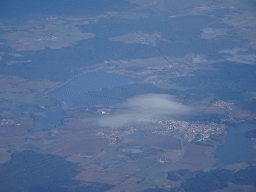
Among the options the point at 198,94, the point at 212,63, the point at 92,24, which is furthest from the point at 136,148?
the point at 92,24

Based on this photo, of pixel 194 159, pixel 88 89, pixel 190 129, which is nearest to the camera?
pixel 194 159

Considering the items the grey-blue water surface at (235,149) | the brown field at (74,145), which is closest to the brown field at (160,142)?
the brown field at (74,145)

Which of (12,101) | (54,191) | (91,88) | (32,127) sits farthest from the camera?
(91,88)

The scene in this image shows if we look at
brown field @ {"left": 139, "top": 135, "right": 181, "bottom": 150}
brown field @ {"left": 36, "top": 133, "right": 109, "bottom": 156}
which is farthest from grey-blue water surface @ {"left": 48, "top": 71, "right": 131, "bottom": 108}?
brown field @ {"left": 139, "top": 135, "right": 181, "bottom": 150}

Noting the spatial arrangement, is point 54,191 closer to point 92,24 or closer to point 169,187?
point 169,187

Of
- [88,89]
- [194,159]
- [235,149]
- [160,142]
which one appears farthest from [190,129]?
[88,89]

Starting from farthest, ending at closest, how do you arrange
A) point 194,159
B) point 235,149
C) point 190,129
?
point 190,129, point 235,149, point 194,159

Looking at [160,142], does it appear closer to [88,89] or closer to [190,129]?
[190,129]
